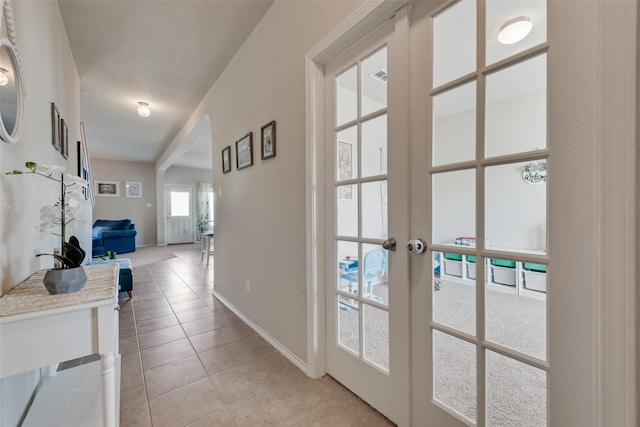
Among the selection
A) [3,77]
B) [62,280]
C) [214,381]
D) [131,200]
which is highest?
[3,77]

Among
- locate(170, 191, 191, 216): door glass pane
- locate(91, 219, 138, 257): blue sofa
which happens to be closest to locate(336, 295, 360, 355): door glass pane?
locate(91, 219, 138, 257): blue sofa

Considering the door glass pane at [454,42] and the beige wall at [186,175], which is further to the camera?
the beige wall at [186,175]

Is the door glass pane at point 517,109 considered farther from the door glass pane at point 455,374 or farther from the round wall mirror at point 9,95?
the round wall mirror at point 9,95

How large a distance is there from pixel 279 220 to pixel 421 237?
42.2 inches

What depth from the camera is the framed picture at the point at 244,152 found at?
221 cm

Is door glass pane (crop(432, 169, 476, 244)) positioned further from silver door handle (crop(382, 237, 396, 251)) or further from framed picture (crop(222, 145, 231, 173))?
framed picture (crop(222, 145, 231, 173))

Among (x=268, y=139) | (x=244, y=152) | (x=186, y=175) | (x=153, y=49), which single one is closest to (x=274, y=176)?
(x=268, y=139)

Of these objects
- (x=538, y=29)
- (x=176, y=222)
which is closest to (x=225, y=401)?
(x=538, y=29)

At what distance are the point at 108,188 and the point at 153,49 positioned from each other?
7.00 m

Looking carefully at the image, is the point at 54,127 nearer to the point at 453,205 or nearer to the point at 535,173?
the point at 453,205

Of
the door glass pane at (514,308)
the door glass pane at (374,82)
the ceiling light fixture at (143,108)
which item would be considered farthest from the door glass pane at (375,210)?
the ceiling light fixture at (143,108)

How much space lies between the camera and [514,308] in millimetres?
955

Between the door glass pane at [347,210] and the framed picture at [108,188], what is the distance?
28.8 feet

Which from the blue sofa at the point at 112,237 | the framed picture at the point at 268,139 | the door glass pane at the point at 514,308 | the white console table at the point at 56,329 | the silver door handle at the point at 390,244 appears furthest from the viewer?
the blue sofa at the point at 112,237
